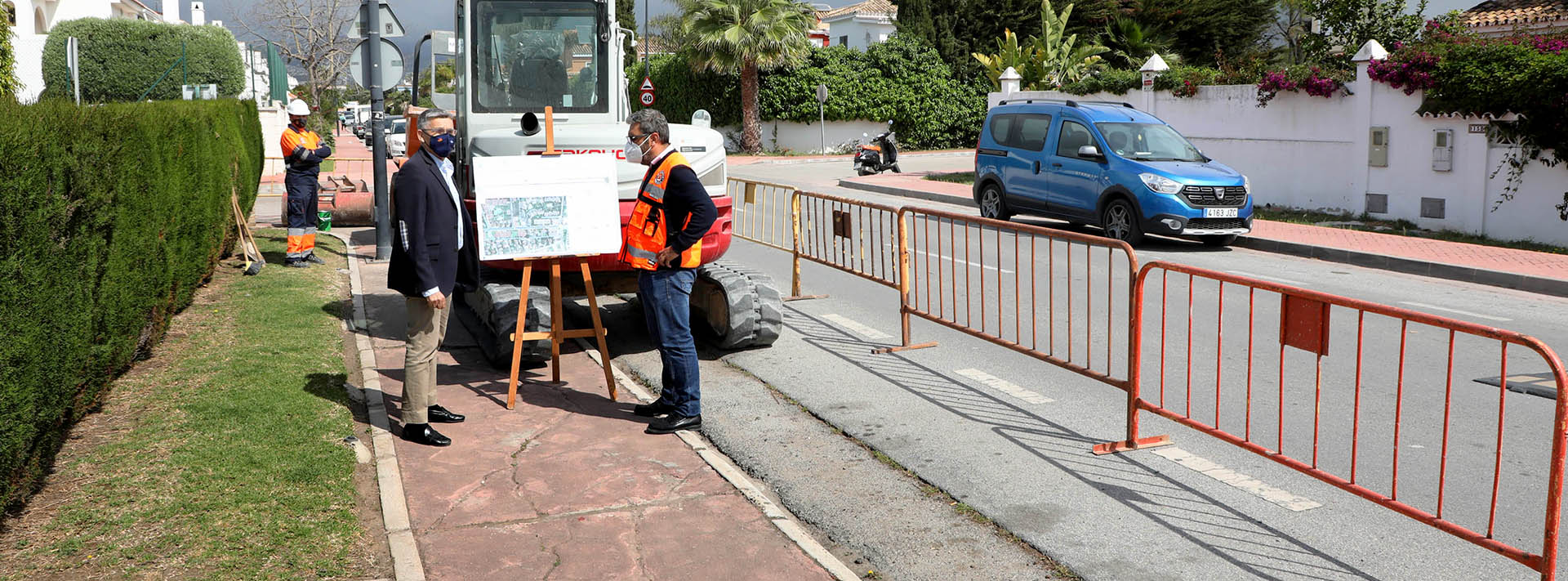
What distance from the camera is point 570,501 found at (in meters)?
5.54

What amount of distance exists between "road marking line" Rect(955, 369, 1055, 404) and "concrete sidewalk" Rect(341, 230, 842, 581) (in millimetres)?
2196

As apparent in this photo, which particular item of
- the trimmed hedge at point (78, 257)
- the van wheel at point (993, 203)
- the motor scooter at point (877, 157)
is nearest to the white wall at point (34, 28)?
the trimmed hedge at point (78, 257)

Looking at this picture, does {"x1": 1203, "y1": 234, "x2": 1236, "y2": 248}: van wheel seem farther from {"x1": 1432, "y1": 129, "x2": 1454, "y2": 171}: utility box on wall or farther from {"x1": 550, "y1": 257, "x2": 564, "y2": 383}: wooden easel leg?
{"x1": 550, "y1": 257, "x2": 564, "y2": 383}: wooden easel leg

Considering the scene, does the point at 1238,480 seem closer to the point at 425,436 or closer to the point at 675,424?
the point at 675,424

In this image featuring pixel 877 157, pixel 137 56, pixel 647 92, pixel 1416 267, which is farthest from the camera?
pixel 647 92

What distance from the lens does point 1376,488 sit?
5.65 meters

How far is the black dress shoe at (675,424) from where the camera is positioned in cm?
668

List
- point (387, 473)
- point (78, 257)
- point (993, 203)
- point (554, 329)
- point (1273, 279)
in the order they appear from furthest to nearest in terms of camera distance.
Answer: point (993, 203) < point (1273, 279) < point (554, 329) < point (387, 473) < point (78, 257)

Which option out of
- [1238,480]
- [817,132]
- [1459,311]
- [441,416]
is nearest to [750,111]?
[817,132]

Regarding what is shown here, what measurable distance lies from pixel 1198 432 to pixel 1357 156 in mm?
13701

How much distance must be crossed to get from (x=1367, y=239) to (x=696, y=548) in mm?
13545

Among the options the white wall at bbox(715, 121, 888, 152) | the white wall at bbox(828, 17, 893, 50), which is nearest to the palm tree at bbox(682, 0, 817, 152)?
the white wall at bbox(715, 121, 888, 152)

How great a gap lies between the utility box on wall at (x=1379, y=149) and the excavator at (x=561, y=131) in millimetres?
12253

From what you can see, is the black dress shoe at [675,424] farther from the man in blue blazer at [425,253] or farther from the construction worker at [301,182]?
the construction worker at [301,182]
